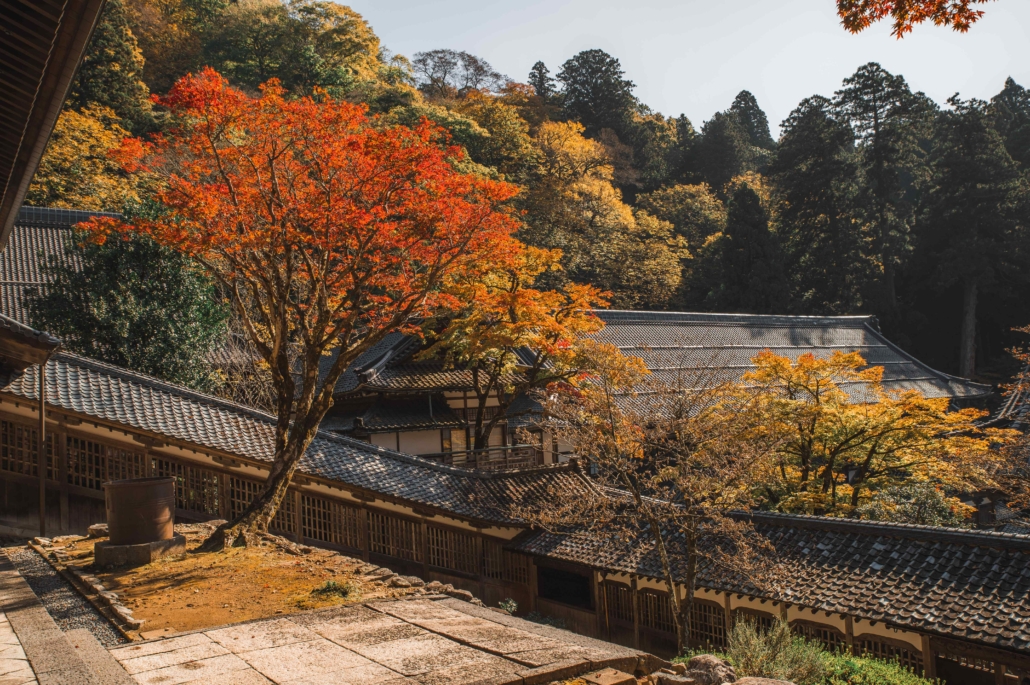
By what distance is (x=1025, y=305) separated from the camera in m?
43.9

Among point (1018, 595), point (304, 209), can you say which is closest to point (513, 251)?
point (304, 209)

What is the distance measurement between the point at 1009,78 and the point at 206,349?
55.9m

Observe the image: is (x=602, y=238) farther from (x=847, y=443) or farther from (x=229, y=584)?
(x=229, y=584)

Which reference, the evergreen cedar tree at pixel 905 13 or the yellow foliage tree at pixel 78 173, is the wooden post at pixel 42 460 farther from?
the yellow foliage tree at pixel 78 173

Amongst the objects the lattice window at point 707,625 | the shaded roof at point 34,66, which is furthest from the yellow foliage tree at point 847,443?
the shaded roof at point 34,66

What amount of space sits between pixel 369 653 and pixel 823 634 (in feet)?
31.6

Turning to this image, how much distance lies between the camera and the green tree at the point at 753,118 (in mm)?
67062

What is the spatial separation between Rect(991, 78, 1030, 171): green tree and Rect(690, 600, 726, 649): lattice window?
1696 inches

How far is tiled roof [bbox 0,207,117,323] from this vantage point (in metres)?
22.6

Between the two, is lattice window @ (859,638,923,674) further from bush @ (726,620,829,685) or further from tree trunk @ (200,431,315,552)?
tree trunk @ (200,431,315,552)

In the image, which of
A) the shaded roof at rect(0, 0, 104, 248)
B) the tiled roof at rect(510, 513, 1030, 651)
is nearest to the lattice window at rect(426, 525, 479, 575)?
the tiled roof at rect(510, 513, 1030, 651)

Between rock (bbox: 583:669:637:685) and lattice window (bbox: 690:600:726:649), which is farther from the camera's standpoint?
lattice window (bbox: 690:600:726:649)

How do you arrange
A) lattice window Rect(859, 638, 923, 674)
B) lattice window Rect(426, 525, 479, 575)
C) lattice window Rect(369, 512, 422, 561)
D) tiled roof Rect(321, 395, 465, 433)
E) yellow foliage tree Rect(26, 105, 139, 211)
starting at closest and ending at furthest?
lattice window Rect(859, 638, 923, 674) → lattice window Rect(369, 512, 422, 561) → lattice window Rect(426, 525, 479, 575) → tiled roof Rect(321, 395, 465, 433) → yellow foliage tree Rect(26, 105, 139, 211)

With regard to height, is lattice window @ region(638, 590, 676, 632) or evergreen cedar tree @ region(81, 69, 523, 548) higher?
evergreen cedar tree @ region(81, 69, 523, 548)
